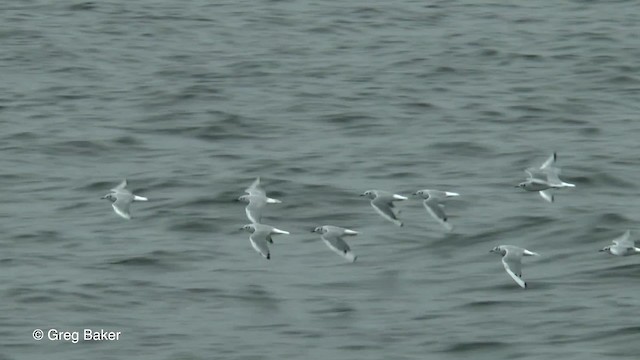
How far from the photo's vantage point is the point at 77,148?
88.6 ft

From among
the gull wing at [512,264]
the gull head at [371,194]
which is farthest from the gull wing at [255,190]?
the gull wing at [512,264]

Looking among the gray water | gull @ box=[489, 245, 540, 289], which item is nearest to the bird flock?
gull @ box=[489, 245, 540, 289]

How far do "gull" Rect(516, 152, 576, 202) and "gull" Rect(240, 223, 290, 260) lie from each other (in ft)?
10.5

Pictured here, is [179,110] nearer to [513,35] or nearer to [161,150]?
[161,150]

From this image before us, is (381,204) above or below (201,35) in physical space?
above

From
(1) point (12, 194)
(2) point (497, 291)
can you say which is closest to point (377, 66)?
(1) point (12, 194)

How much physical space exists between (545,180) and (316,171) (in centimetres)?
422

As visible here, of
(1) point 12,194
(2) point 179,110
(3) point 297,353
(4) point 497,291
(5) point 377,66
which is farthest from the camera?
(5) point 377,66

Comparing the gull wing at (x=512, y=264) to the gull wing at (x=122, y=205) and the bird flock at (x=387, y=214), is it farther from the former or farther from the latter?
the gull wing at (x=122, y=205)

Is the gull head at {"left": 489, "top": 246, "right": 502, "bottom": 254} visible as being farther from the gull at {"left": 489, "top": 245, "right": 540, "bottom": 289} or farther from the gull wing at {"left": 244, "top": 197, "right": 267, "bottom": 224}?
the gull wing at {"left": 244, "top": 197, "right": 267, "bottom": 224}

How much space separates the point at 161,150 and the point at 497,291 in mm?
8200

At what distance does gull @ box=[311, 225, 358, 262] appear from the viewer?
20688 mm

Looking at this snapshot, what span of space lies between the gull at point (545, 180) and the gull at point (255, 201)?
3119 millimetres

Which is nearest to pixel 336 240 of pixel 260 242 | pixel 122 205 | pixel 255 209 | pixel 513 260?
pixel 260 242
